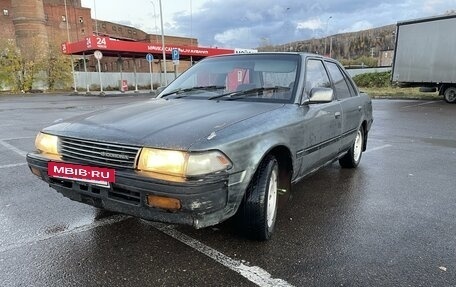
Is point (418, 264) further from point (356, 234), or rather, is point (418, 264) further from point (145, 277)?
point (145, 277)

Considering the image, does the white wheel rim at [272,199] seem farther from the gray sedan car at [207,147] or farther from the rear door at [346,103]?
the rear door at [346,103]

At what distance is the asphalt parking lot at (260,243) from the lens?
270 cm

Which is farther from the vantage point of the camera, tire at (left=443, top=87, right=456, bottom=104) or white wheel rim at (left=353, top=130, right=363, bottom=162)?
tire at (left=443, top=87, right=456, bottom=104)

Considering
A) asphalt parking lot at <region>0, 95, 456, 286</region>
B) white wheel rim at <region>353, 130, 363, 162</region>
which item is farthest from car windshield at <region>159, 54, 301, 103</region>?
white wheel rim at <region>353, 130, 363, 162</region>

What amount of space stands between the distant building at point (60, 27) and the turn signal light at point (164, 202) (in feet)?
151

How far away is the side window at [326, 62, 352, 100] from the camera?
15.9ft

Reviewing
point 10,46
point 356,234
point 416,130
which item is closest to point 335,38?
point 10,46

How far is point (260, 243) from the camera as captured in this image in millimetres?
3191

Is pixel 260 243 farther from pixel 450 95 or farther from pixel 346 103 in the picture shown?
pixel 450 95

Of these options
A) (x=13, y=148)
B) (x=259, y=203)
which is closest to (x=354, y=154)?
(x=259, y=203)

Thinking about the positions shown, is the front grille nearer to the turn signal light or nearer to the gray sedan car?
the gray sedan car

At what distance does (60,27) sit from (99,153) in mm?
67488

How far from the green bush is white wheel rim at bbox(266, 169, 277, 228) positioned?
26.8 metres

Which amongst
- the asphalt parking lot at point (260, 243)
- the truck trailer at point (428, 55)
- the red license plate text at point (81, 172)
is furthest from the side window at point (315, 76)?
the truck trailer at point (428, 55)
